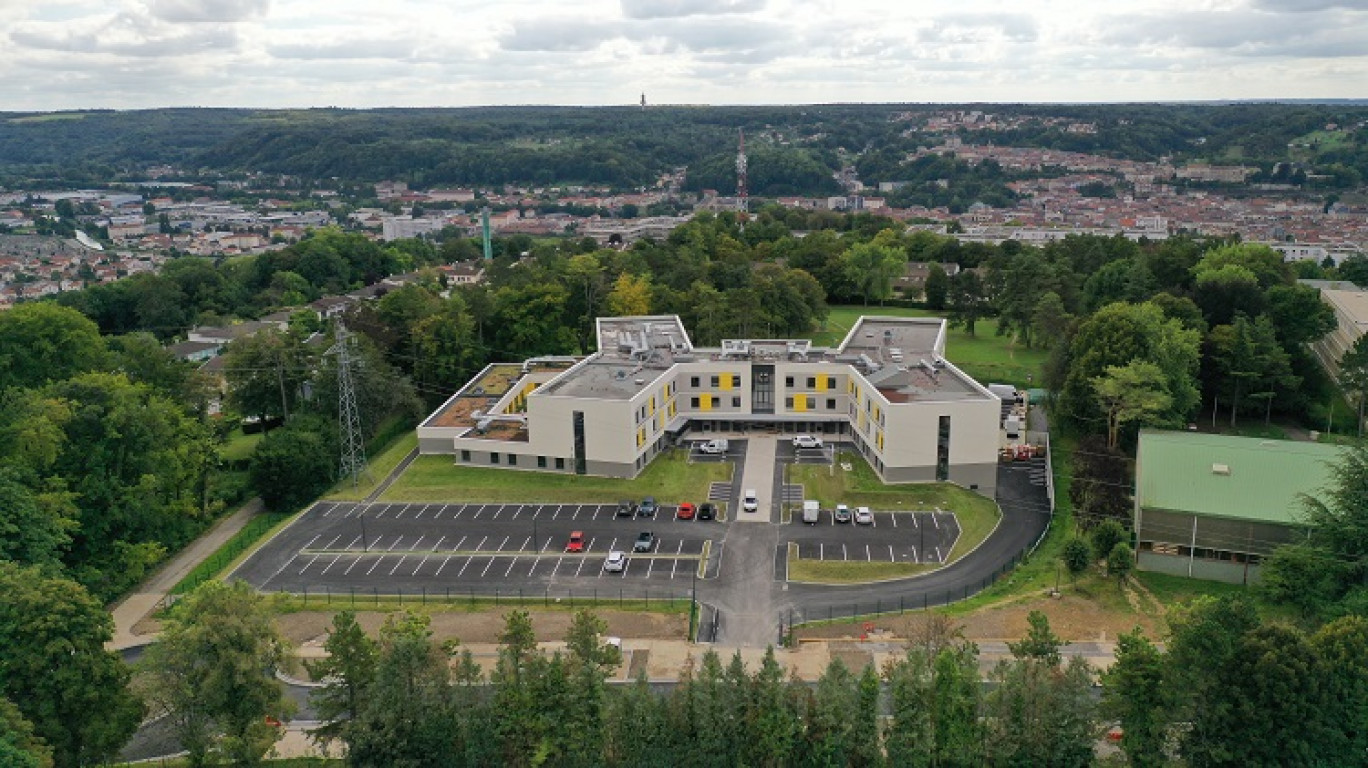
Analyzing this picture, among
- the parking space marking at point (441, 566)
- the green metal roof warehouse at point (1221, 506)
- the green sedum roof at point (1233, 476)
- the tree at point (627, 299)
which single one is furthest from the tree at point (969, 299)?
the parking space marking at point (441, 566)

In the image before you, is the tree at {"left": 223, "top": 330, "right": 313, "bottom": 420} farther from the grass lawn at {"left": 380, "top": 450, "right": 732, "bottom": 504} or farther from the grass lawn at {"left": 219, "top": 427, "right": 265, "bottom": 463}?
the grass lawn at {"left": 380, "top": 450, "right": 732, "bottom": 504}

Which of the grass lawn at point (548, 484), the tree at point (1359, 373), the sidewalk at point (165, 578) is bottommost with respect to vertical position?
the sidewalk at point (165, 578)

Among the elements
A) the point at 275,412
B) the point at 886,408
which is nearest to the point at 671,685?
the point at 886,408

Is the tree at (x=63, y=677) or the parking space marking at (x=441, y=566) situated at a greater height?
the tree at (x=63, y=677)

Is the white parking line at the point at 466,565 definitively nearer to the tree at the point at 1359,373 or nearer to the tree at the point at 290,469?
the tree at the point at 290,469

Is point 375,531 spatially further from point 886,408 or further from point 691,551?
point 886,408

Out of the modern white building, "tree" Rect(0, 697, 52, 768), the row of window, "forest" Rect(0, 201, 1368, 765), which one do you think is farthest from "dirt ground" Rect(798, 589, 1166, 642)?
"tree" Rect(0, 697, 52, 768)

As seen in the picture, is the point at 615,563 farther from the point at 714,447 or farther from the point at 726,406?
the point at 726,406
